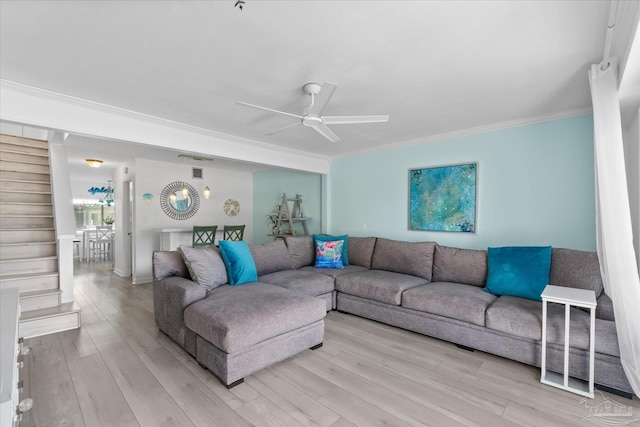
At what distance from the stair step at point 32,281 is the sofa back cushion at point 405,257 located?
3901 mm

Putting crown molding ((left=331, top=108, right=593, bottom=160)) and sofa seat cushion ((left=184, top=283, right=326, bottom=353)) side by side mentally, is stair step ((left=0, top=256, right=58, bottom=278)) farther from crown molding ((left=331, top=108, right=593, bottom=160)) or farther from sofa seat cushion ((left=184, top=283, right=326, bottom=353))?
crown molding ((left=331, top=108, right=593, bottom=160))

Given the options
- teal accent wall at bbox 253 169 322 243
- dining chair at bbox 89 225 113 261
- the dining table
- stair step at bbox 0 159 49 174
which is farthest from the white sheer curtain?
the dining table

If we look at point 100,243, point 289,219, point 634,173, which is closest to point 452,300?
point 634,173

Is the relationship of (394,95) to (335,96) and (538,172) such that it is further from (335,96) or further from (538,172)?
(538,172)

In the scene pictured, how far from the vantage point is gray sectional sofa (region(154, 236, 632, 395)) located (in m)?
2.16

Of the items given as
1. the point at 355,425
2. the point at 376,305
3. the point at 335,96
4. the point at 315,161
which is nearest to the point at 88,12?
the point at 335,96

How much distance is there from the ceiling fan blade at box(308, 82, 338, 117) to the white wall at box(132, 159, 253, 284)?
4270mm

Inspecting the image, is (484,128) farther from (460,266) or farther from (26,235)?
(26,235)

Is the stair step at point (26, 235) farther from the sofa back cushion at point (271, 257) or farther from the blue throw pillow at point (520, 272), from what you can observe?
the blue throw pillow at point (520, 272)

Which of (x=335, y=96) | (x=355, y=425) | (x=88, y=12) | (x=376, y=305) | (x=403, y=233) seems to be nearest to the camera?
(x=88, y=12)

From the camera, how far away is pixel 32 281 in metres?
3.28

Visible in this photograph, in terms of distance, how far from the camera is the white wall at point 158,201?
5270mm

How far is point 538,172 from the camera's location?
324 cm

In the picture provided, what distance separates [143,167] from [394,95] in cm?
473
